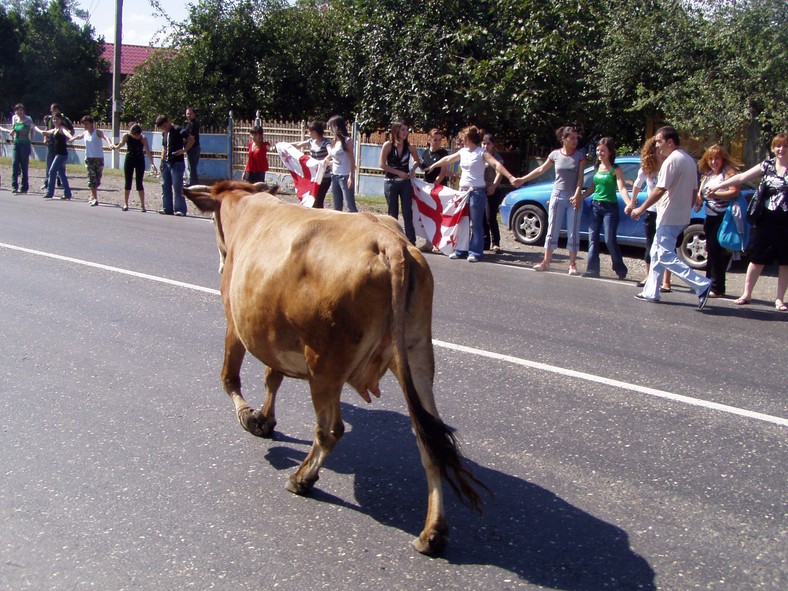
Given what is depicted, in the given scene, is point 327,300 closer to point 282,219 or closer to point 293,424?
→ point 282,219

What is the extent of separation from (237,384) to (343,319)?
1.52 m

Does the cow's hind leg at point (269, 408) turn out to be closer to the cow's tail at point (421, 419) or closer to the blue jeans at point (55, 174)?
the cow's tail at point (421, 419)

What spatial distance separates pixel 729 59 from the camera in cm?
1540

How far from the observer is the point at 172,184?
16234 millimetres

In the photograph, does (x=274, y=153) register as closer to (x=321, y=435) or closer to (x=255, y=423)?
(x=255, y=423)

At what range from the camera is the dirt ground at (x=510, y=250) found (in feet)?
35.7

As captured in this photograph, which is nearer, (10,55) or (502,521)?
(502,521)

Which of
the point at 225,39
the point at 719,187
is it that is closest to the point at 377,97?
the point at 225,39

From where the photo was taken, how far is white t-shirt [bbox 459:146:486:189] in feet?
39.1

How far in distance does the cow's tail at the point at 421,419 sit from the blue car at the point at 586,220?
9.13 metres

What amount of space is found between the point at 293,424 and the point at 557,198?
6.70m

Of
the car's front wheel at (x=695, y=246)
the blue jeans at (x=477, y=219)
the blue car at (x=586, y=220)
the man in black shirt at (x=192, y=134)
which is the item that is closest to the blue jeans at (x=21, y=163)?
the man in black shirt at (x=192, y=134)

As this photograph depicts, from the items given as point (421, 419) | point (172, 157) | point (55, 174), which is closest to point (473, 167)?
point (172, 157)

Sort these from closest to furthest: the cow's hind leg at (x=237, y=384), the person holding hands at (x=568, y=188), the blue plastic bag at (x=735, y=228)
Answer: the cow's hind leg at (x=237, y=384) < the blue plastic bag at (x=735, y=228) < the person holding hands at (x=568, y=188)
